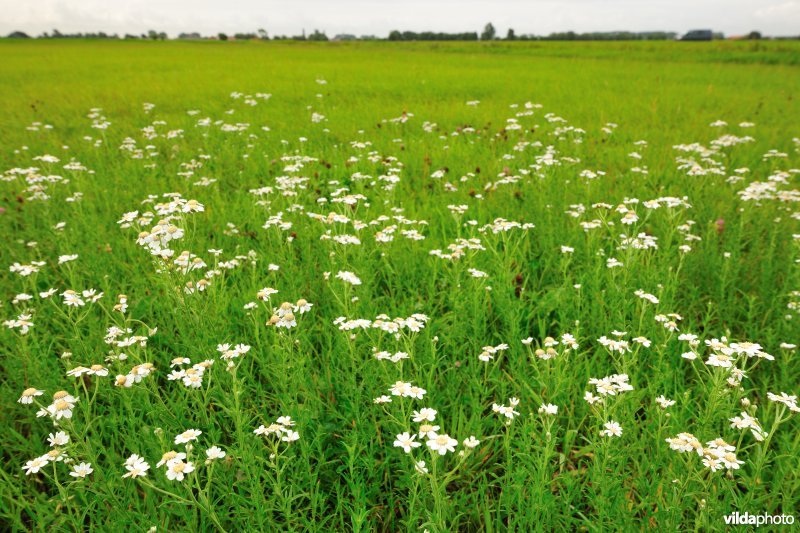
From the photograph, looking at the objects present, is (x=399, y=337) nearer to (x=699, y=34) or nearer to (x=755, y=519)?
(x=755, y=519)

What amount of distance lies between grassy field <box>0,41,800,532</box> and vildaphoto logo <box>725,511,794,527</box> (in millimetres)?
38

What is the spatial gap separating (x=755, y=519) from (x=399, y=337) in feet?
A: 5.36

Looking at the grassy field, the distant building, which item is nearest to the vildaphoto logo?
the grassy field

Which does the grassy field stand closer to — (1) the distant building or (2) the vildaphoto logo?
(2) the vildaphoto logo

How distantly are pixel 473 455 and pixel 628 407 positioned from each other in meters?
0.84

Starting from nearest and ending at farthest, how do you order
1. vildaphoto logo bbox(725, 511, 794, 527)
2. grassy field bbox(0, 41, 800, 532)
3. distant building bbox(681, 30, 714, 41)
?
vildaphoto logo bbox(725, 511, 794, 527)
grassy field bbox(0, 41, 800, 532)
distant building bbox(681, 30, 714, 41)

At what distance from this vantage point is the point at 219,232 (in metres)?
4.23

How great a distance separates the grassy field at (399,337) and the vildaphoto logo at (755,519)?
38 millimetres

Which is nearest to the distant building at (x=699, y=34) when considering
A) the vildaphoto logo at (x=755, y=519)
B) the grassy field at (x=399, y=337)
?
the grassy field at (x=399, y=337)

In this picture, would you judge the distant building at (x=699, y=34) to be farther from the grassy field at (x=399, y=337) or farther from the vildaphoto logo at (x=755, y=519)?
the vildaphoto logo at (x=755, y=519)

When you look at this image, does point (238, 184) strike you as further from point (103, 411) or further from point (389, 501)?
point (389, 501)

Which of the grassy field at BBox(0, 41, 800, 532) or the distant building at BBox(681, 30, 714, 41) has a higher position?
the distant building at BBox(681, 30, 714, 41)

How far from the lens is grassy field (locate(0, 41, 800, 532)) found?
191cm

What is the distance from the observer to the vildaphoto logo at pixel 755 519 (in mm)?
1712
